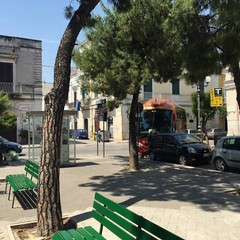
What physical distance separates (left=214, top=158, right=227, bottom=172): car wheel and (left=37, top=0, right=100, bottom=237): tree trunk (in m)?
9.33

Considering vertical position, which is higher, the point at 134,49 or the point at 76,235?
the point at 134,49

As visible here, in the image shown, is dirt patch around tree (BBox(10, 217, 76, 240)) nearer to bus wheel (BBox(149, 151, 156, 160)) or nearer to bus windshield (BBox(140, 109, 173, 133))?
bus wheel (BBox(149, 151, 156, 160))

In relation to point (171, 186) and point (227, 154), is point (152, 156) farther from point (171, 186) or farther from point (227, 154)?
point (171, 186)

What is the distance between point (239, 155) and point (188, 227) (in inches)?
298

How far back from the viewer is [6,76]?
36.4 metres

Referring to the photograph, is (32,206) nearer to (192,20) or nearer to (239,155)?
(192,20)

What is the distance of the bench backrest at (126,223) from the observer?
12.4 ft

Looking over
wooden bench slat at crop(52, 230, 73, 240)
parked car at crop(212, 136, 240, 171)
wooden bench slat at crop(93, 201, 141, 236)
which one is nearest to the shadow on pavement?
parked car at crop(212, 136, 240, 171)

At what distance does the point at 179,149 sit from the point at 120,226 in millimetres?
12505

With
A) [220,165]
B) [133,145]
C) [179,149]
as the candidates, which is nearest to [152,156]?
[179,149]

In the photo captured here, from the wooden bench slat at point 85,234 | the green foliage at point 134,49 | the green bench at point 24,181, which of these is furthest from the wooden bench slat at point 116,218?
the green foliage at point 134,49

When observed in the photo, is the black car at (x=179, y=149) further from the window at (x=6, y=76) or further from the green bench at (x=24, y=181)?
the window at (x=6, y=76)

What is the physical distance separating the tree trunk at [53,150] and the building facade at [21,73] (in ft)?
100

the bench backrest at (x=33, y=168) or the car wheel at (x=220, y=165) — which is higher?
the bench backrest at (x=33, y=168)
